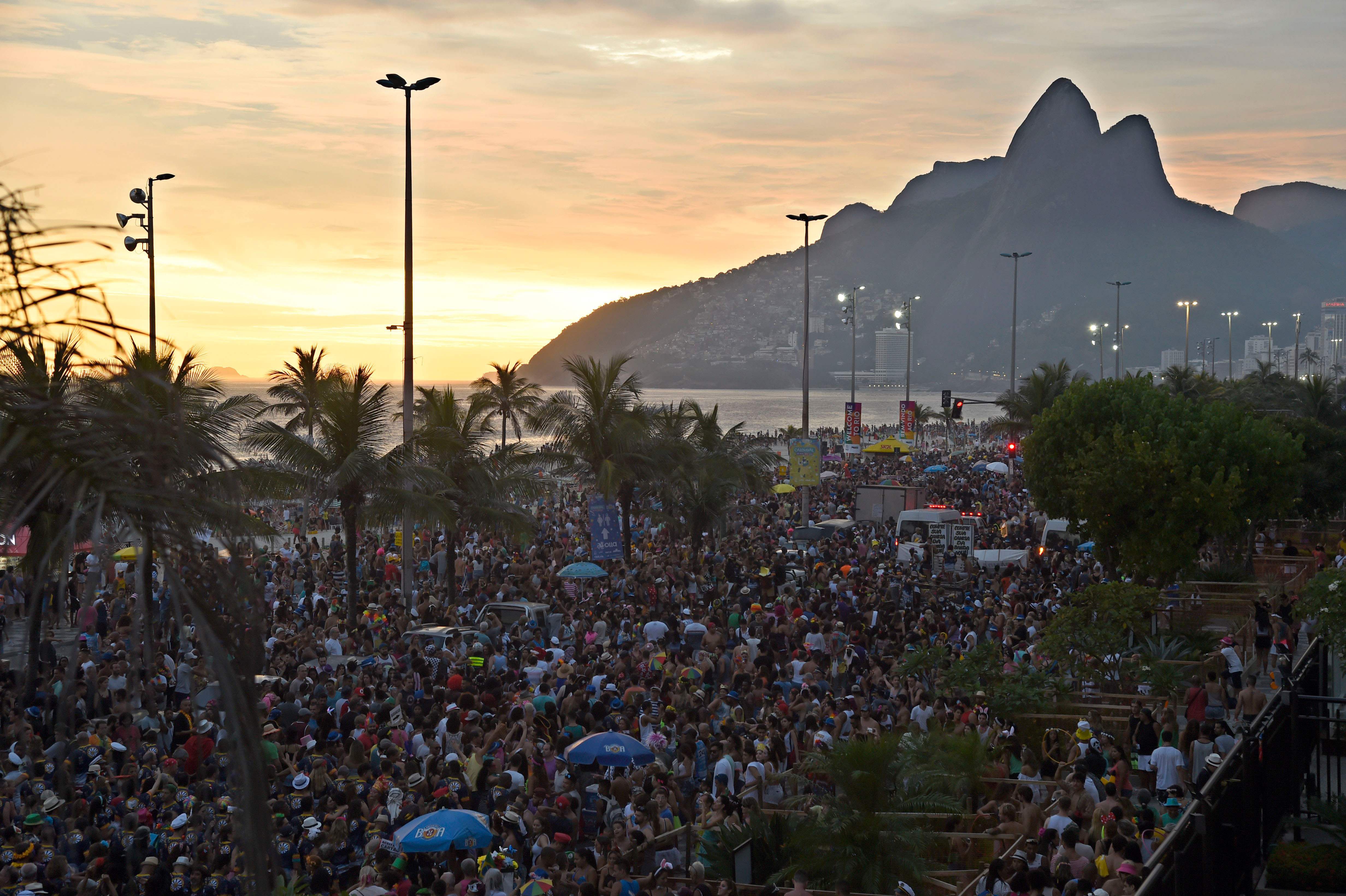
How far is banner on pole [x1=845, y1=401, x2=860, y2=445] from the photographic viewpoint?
161 ft

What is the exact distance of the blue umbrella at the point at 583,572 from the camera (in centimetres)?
2416

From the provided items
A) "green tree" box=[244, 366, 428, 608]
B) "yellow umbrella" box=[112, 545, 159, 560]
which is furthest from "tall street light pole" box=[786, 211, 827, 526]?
"yellow umbrella" box=[112, 545, 159, 560]

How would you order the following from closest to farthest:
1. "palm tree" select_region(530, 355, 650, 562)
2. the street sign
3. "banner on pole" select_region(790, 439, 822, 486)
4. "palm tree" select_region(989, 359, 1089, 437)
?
"palm tree" select_region(530, 355, 650, 562) → the street sign → "banner on pole" select_region(790, 439, 822, 486) → "palm tree" select_region(989, 359, 1089, 437)

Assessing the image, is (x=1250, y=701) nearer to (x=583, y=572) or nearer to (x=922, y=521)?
(x=583, y=572)

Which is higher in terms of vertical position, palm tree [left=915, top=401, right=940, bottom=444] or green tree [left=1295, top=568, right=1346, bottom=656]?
palm tree [left=915, top=401, right=940, bottom=444]

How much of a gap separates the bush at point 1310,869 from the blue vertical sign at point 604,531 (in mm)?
16671

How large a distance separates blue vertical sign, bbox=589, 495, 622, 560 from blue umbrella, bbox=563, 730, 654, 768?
40.4 ft

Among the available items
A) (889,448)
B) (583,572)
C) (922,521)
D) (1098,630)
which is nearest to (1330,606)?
(1098,630)

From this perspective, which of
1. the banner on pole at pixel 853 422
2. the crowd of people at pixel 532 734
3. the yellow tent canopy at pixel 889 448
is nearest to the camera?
the crowd of people at pixel 532 734

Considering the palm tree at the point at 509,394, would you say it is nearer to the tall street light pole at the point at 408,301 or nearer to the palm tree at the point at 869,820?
the tall street light pole at the point at 408,301

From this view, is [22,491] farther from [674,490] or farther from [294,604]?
[674,490]

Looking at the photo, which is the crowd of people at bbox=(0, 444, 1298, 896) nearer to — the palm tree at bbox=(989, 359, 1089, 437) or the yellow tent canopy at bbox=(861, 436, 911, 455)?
the yellow tent canopy at bbox=(861, 436, 911, 455)

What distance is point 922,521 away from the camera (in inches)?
1221

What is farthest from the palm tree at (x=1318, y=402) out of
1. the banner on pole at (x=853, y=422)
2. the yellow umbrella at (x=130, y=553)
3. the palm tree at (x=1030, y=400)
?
the yellow umbrella at (x=130, y=553)
